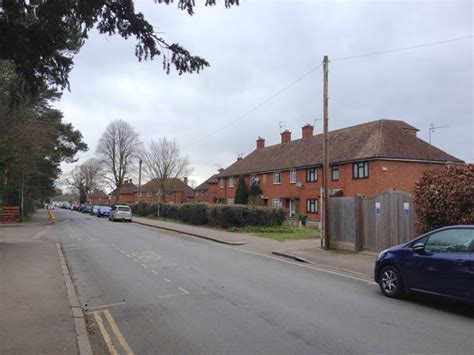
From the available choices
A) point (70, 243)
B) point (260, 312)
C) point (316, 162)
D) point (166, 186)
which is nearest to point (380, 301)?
point (260, 312)

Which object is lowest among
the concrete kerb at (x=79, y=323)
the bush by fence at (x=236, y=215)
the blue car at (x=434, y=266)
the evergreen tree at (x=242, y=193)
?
the concrete kerb at (x=79, y=323)

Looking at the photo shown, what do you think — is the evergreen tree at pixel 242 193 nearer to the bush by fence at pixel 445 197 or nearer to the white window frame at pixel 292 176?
the white window frame at pixel 292 176

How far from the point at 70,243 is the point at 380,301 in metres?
15.3

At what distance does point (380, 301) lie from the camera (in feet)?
27.6

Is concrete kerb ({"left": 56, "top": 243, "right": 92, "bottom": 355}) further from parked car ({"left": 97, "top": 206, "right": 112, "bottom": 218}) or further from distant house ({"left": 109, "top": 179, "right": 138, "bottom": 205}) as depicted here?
distant house ({"left": 109, "top": 179, "right": 138, "bottom": 205})

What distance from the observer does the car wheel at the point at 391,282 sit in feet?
28.4

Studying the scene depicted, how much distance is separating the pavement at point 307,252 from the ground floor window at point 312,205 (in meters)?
14.7

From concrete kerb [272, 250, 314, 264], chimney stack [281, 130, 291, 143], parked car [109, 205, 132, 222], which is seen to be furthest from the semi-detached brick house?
parked car [109, 205, 132, 222]

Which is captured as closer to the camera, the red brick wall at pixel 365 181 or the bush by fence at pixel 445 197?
the bush by fence at pixel 445 197

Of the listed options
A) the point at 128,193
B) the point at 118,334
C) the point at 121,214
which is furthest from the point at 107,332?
the point at 128,193

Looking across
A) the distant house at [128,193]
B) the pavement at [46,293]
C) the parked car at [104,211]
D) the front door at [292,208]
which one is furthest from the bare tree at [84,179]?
the pavement at [46,293]

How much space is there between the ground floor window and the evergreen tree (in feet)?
29.7

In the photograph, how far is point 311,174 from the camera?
39.0 m

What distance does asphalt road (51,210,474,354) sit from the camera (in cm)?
563
